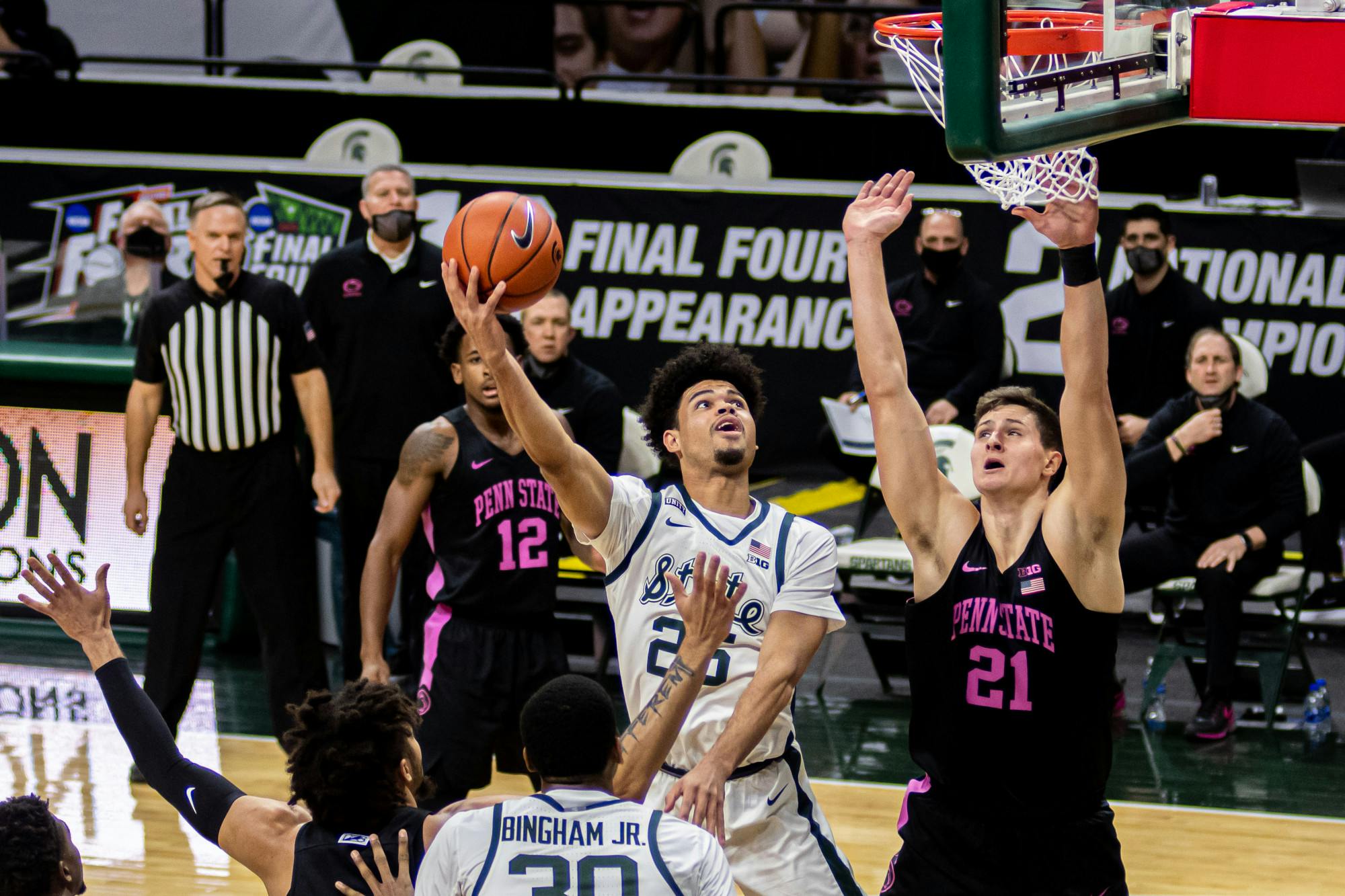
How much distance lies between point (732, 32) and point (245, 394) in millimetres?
6097

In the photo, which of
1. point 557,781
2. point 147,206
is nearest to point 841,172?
point 147,206

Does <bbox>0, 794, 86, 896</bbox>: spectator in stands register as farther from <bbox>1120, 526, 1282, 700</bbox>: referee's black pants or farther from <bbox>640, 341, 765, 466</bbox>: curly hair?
<bbox>1120, 526, 1282, 700</bbox>: referee's black pants

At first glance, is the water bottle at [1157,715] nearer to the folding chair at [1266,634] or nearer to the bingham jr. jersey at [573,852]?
the folding chair at [1266,634]

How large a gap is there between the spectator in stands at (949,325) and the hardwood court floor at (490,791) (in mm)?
2757

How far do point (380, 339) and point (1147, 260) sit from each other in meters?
3.87

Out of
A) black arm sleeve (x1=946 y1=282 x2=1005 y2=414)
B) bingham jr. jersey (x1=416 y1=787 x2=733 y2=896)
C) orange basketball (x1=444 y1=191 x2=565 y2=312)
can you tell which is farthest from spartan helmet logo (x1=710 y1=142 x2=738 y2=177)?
bingham jr. jersey (x1=416 y1=787 x2=733 y2=896)

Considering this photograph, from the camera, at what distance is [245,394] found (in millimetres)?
7008

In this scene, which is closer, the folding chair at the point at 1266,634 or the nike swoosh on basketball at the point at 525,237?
the nike swoosh on basketball at the point at 525,237

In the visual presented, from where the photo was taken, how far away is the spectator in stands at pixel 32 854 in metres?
3.29

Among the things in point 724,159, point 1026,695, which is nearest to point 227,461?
point 1026,695

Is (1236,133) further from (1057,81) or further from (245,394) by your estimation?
(1057,81)

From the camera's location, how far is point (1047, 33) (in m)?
4.30

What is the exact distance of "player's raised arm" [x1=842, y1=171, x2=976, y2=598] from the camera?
418 centimetres

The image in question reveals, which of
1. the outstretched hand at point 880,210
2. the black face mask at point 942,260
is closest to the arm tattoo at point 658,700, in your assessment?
the outstretched hand at point 880,210
